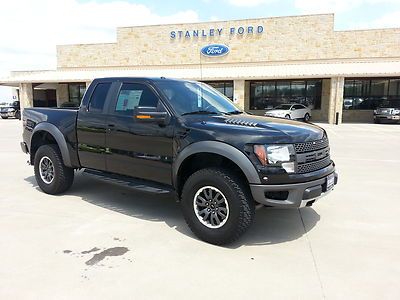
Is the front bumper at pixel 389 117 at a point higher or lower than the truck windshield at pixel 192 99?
lower

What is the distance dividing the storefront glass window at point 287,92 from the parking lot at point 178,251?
78.3 ft

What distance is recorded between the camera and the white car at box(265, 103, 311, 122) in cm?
2373

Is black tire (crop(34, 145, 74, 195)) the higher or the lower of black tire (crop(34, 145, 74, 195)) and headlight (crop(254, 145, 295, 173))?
the lower

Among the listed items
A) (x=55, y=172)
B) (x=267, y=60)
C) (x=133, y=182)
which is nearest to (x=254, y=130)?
(x=133, y=182)

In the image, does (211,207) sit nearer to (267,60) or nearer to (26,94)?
(267,60)

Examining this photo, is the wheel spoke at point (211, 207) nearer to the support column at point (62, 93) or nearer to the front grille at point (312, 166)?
the front grille at point (312, 166)

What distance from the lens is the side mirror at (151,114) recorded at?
4.05m

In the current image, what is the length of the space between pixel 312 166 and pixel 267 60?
26.4m

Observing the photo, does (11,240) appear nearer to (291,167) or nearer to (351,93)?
(291,167)

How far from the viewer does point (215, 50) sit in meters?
29.4

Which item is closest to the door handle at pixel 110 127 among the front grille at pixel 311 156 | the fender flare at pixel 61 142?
the fender flare at pixel 61 142

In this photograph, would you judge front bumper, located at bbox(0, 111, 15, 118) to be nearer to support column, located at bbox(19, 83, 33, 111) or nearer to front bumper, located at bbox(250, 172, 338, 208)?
support column, located at bbox(19, 83, 33, 111)

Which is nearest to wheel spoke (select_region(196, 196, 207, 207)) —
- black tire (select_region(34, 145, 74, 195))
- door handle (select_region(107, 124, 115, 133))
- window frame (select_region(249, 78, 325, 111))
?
door handle (select_region(107, 124, 115, 133))

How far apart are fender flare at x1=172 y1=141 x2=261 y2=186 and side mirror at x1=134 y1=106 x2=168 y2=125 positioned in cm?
47
